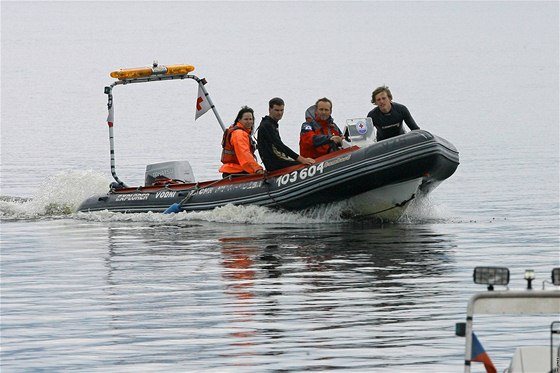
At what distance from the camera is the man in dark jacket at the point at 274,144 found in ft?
59.7

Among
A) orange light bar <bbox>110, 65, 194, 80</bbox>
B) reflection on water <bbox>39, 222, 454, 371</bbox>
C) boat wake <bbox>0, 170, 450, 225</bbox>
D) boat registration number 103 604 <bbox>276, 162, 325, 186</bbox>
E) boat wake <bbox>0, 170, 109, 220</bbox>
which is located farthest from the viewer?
boat wake <bbox>0, 170, 109, 220</bbox>

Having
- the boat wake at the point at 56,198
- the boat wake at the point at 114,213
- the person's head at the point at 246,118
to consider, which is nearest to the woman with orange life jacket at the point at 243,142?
the person's head at the point at 246,118

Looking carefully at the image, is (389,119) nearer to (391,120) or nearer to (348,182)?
(391,120)

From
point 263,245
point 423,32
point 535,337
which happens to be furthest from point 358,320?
point 423,32

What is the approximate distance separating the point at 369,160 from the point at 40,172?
14132 millimetres

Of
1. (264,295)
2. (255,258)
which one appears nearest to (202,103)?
(255,258)

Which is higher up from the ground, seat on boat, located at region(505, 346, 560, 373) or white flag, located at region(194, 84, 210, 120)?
white flag, located at region(194, 84, 210, 120)

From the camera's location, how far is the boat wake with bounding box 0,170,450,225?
18922mm

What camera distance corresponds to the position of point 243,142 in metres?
18.8

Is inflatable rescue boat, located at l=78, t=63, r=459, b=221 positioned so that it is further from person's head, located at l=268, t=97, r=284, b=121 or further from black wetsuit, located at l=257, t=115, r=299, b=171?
person's head, located at l=268, t=97, r=284, b=121

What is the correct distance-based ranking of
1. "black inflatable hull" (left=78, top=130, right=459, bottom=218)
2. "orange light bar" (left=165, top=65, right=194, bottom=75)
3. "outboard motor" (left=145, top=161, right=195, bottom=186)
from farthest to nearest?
1. "outboard motor" (left=145, top=161, right=195, bottom=186)
2. "orange light bar" (left=165, top=65, right=194, bottom=75)
3. "black inflatable hull" (left=78, top=130, right=459, bottom=218)

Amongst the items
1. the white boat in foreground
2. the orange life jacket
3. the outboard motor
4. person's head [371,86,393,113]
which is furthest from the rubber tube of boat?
the white boat in foreground

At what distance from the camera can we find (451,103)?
53156mm

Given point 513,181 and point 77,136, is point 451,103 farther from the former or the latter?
point 513,181
